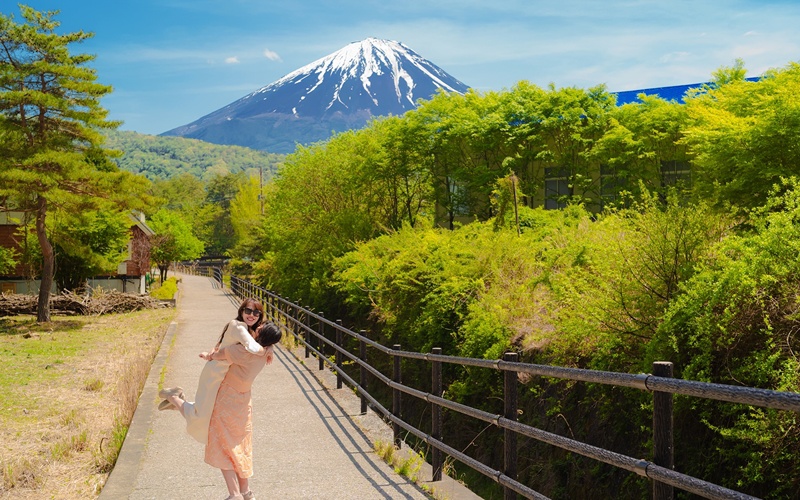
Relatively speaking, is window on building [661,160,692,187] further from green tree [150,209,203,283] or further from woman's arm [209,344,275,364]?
green tree [150,209,203,283]

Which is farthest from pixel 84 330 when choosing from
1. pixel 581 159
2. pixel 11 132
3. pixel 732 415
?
pixel 732 415

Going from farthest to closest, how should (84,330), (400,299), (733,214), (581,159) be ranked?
(84,330) → (581,159) → (400,299) → (733,214)

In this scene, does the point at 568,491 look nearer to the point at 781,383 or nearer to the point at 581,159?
the point at 781,383

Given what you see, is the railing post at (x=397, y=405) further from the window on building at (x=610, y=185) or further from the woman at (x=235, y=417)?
the window on building at (x=610, y=185)

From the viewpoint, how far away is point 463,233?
17.9m

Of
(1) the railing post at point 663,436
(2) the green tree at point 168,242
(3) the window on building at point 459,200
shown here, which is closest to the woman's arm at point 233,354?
(1) the railing post at point 663,436

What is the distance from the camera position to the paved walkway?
6.83 m

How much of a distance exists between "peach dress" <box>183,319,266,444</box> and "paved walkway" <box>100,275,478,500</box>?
73 centimetres

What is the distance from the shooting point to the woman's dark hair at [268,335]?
634cm

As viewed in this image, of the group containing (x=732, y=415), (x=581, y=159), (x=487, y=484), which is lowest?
(x=487, y=484)

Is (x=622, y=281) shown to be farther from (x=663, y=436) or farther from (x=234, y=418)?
(x=663, y=436)

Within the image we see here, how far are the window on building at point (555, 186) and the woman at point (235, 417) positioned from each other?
21.8 metres

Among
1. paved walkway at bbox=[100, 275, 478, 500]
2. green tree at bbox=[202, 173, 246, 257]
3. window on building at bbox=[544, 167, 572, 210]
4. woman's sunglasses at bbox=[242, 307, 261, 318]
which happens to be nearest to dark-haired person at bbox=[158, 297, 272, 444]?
woman's sunglasses at bbox=[242, 307, 261, 318]

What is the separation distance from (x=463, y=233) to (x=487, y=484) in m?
7.39
